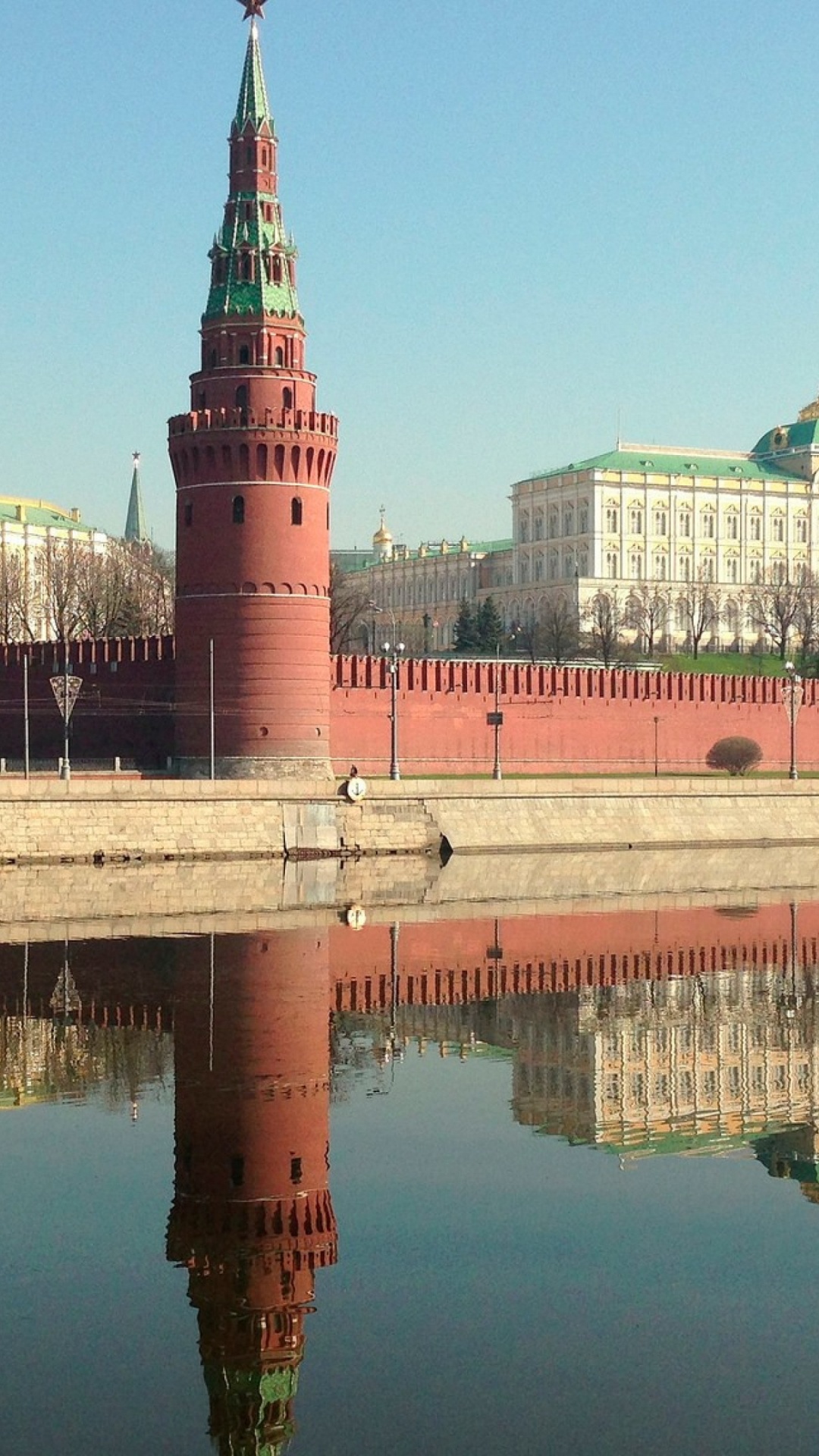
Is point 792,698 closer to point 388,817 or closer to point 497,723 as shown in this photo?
point 497,723

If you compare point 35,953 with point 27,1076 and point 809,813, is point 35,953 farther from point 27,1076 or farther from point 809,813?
point 809,813

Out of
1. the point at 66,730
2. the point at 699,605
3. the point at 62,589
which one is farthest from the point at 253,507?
the point at 699,605

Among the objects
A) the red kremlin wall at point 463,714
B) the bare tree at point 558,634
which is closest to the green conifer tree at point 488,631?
the bare tree at point 558,634

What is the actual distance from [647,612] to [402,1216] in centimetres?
8201

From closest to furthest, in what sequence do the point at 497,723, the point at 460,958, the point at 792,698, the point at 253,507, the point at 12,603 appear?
1. the point at 460,958
2. the point at 253,507
3. the point at 497,723
4. the point at 792,698
5. the point at 12,603

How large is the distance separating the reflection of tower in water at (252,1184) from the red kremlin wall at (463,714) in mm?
23420

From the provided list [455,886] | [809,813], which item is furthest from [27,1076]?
[809,813]

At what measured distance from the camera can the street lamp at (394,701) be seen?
142 feet

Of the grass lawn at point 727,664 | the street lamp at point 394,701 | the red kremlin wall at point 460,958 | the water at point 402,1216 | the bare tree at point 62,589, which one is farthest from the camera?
the grass lawn at point 727,664

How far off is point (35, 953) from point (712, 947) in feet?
28.7

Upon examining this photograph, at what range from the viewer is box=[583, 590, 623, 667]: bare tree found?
3184 inches

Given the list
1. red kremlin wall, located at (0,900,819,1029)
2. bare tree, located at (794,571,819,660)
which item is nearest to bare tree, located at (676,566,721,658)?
bare tree, located at (794,571,819,660)

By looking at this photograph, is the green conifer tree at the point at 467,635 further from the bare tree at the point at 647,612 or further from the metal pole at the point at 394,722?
the metal pole at the point at 394,722

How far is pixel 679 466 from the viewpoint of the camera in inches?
4277
